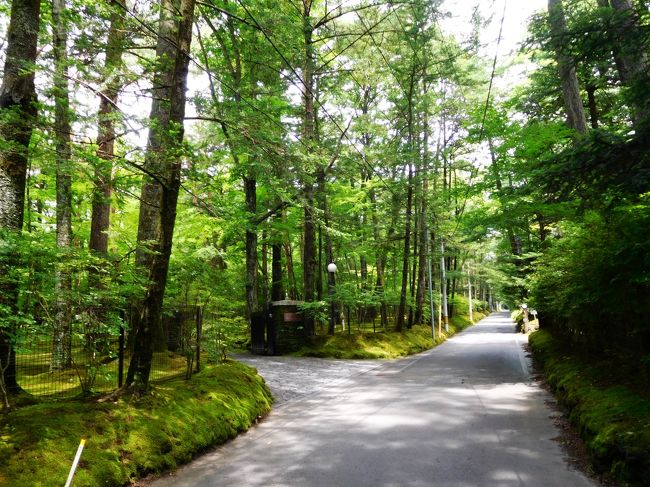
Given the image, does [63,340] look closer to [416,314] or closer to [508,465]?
[508,465]

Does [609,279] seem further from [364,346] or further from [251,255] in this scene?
[251,255]

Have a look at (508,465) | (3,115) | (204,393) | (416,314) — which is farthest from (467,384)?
(416,314)

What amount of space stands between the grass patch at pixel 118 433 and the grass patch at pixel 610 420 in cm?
467

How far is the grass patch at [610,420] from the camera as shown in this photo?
3814mm

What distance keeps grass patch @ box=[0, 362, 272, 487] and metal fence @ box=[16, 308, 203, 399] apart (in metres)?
0.59

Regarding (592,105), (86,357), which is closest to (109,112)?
(86,357)

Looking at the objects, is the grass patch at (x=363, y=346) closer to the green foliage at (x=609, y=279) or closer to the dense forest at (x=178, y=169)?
the dense forest at (x=178, y=169)

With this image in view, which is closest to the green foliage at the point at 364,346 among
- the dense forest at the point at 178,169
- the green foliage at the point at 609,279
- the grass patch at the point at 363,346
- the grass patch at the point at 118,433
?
A: the grass patch at the point at 363,346

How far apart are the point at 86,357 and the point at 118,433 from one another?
116 cm

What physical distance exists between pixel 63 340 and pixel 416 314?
22.4 m

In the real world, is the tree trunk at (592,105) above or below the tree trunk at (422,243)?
above

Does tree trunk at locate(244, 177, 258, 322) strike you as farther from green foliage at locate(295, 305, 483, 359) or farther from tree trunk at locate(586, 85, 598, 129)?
tree trunk at locate(586, 85, 598, 129)

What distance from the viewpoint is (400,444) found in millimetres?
5305

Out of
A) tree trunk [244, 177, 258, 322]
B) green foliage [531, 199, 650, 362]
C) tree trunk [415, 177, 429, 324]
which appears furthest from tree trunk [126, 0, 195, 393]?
tree trunk [415, 177, 429, 324]
